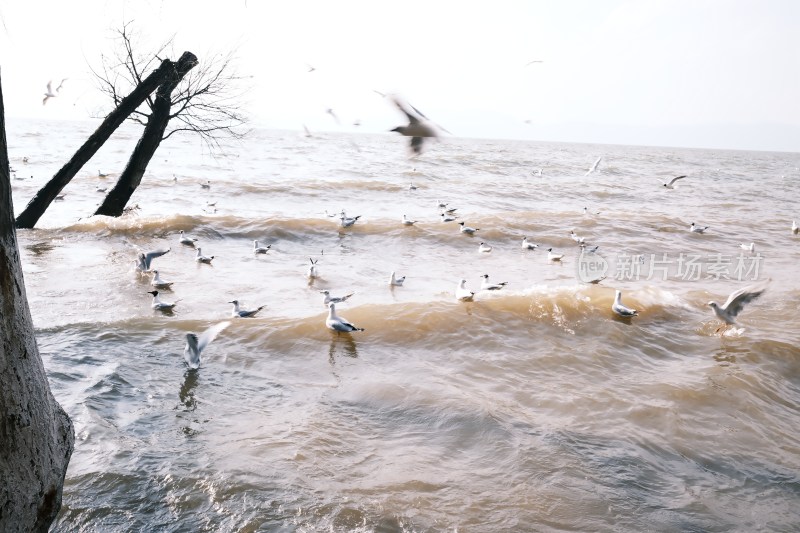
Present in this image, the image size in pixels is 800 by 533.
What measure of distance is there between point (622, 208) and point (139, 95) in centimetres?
1911

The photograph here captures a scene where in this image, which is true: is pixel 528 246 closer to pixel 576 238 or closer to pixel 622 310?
pixel 576 238

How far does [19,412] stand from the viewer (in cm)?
282

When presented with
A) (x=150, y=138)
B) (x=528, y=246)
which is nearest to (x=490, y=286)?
(x=528, y=246)

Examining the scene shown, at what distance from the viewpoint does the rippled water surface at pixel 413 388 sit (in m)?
4.69

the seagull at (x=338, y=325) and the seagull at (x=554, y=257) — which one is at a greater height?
the seagull at (x=554, y=257)

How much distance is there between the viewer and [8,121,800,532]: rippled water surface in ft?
15.4

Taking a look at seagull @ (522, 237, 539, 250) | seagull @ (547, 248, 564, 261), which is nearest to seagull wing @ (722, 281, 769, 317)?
seagull @ (547, 248, 564, 261)

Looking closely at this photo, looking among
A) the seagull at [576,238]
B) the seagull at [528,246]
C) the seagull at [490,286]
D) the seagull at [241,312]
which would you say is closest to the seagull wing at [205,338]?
the seagull at [241,312]

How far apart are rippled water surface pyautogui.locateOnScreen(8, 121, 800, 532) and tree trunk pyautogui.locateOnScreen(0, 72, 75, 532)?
4.44ft

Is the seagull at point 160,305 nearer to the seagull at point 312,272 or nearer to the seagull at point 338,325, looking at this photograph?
the seagull at point 338,325

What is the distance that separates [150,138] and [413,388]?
9.47m

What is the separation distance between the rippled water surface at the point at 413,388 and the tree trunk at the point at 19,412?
1354 millimetres

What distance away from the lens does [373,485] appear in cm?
A: 487

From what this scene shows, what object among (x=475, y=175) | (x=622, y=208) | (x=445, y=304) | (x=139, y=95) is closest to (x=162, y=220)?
(x=139, y=95)
